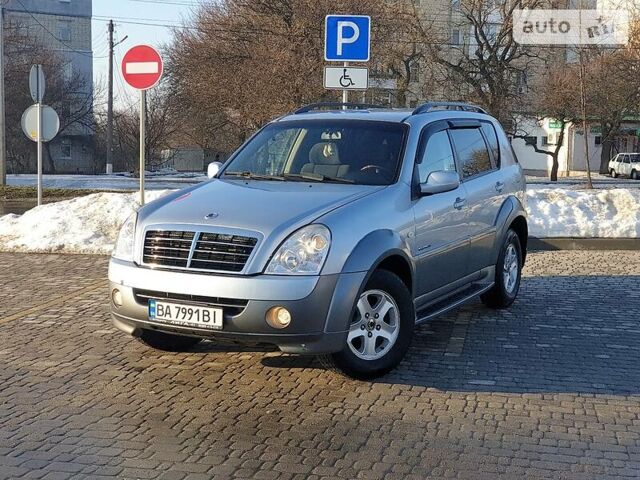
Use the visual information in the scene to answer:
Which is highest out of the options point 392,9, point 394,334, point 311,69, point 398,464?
point 392,9

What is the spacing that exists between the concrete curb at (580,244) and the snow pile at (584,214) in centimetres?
24

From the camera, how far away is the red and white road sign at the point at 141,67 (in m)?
11.1

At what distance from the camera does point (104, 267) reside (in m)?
10.3

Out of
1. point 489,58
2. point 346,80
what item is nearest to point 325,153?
point 346,80

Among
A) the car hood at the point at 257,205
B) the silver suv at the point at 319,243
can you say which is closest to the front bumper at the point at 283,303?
the silver suv at the point at 319,243

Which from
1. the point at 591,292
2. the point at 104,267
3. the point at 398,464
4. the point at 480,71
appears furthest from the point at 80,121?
the point at 398,464

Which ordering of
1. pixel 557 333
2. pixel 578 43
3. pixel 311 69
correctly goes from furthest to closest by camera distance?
Result: pixel 578 43
pixel 311 69
pixel 557 333

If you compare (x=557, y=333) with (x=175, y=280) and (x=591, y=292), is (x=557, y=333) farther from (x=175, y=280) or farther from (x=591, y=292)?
(x=175, y=280)

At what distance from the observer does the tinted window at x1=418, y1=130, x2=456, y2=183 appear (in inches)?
246

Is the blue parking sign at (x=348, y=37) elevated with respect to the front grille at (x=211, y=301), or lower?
elevated

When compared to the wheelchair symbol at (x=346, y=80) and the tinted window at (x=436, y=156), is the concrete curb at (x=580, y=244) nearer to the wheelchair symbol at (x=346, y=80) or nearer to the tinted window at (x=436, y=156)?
the wheelchair symbol at (x=346, y=80)

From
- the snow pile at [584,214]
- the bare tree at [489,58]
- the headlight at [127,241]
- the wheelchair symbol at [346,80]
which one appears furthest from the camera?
the bare tree at [489,58]

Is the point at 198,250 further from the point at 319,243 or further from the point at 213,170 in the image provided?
the point at 213,170

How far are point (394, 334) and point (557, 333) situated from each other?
2087 millimetres
